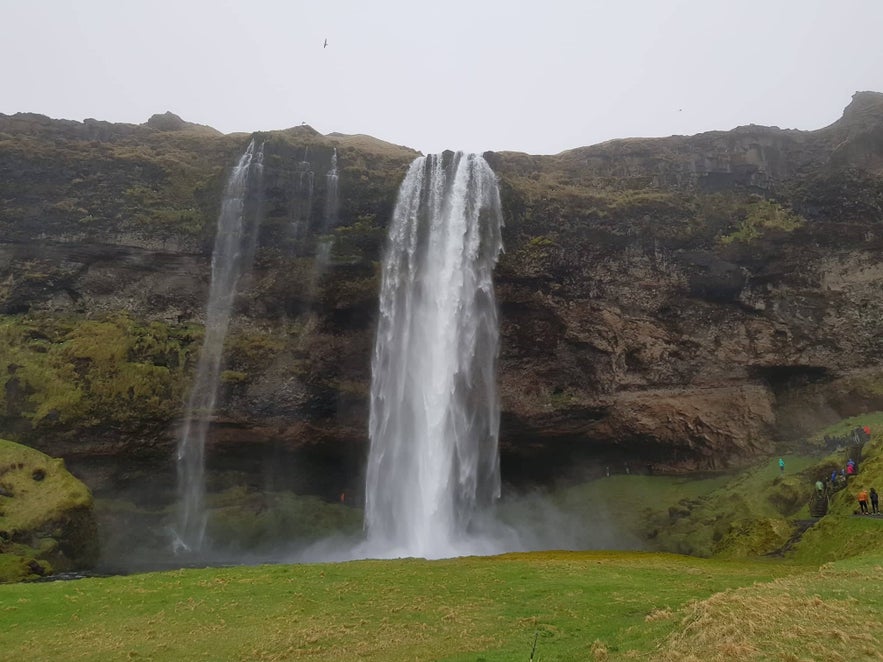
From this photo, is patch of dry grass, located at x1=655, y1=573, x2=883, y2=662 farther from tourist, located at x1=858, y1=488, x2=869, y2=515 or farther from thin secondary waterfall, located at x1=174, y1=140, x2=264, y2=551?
thin secondary waterfall, located at x1=174, y1=140, x2=264, y2=551

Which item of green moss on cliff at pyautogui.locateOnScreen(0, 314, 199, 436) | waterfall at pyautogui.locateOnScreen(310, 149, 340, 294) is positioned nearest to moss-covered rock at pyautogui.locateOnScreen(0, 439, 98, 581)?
green moss on cliff at pyautogui.locateOnScreen(0, 314, 199, 436)

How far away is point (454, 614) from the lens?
1380 centimetres

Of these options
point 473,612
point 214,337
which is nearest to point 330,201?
point 214,337

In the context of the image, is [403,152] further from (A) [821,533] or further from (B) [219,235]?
(A) [821,533]

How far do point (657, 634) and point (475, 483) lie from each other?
29105 millimetres

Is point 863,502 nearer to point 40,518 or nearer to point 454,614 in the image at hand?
point 454,614

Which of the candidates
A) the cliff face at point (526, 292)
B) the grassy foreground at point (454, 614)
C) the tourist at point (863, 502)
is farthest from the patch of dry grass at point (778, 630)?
the cliff face at point (526, 292)

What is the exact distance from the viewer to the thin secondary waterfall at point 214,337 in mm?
39750

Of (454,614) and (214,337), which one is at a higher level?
(214,337)

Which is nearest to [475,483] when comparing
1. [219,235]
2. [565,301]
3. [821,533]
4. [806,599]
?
[565,301]

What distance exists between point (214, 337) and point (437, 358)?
1555 cm

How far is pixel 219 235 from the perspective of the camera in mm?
41562

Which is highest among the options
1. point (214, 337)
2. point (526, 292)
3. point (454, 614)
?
point (526, 292)

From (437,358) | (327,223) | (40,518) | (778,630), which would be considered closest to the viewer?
(778,630)
